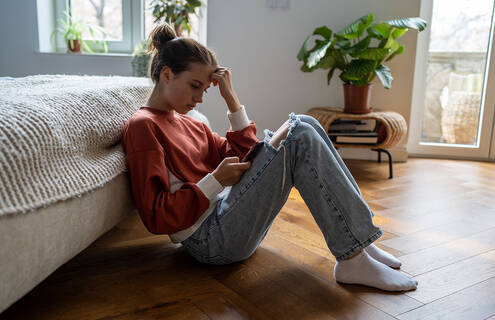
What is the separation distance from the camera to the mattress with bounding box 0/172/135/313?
2.47 feet

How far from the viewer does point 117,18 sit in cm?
318

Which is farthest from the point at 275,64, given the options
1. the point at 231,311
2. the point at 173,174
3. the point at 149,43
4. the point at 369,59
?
the point at 231,311

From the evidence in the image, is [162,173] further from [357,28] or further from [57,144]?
[357,28]

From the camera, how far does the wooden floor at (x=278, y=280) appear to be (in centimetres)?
104

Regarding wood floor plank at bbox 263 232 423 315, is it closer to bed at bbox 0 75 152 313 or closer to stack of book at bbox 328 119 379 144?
bed at bbox 0 75 152 313

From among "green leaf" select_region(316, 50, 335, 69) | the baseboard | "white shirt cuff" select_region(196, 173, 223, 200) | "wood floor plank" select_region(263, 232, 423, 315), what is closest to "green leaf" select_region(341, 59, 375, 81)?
"green leaf" select_region(316, 50, 335, 69)

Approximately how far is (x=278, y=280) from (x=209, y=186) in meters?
0.34

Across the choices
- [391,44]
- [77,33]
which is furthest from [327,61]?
[77,33]

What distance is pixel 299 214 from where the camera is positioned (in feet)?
5.90

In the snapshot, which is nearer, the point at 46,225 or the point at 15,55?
the point at 46,225

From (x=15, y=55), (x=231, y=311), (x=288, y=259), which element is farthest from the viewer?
(x=15, y=55)

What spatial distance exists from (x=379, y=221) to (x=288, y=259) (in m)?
0.55

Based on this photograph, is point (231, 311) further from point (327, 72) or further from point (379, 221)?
point (327, 72)

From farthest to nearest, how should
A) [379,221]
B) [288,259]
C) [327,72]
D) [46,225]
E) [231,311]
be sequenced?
[327,72] < [379,221] < [288,259] < [231,311] < [46,225]
